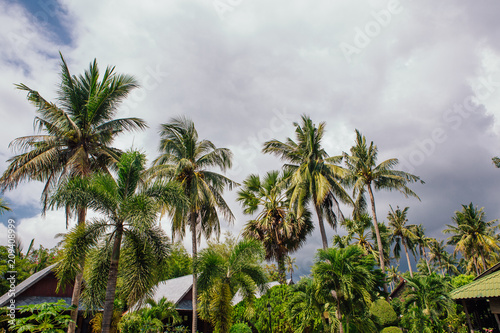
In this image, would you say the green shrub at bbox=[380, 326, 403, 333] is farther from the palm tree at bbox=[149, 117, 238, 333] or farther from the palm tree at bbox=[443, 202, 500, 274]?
the palm tree at bbox=[443, 202, 500, 274]

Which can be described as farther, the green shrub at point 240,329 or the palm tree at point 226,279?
the green shrub at point 240,329

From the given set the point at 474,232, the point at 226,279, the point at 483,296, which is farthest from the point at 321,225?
the point at 474,232

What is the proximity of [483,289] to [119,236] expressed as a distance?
15657 mm

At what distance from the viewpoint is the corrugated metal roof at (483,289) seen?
503 inches

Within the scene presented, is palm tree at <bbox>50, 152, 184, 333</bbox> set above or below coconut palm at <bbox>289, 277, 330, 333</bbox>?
above

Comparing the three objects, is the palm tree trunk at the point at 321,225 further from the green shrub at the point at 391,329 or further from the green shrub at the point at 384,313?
the green shrub at the point at 391,329

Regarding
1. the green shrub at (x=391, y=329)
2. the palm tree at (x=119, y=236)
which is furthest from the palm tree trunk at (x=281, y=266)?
the palm tree at (x=119, y=236)

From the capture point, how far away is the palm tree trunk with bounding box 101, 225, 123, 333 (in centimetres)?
959

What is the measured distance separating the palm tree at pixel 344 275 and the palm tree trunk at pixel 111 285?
30.8ft

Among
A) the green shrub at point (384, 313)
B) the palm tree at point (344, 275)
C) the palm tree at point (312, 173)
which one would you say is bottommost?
the green shrub at point (384, 313)

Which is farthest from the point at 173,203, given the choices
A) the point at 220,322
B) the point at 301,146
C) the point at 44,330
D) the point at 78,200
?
the point at 301,146

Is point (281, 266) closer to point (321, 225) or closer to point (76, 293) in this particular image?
point (321, 225)

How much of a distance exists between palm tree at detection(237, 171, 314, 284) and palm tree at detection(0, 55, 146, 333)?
451 inches

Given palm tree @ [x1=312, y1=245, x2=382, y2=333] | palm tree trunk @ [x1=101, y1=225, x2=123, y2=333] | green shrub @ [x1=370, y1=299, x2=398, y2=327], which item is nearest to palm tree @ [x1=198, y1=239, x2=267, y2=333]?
palm tree @ [x1=312, y1=245, x2=382, y2=333]
